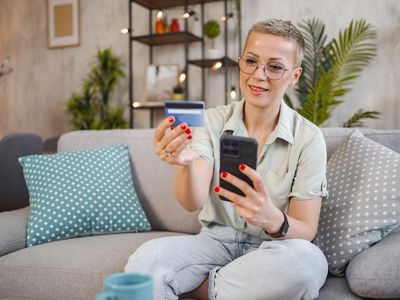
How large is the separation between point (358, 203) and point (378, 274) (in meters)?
0.25

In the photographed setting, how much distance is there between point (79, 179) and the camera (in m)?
1.63

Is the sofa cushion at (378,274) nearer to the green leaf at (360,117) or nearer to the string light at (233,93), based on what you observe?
the green leaf at (360,117)

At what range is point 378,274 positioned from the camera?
107cm

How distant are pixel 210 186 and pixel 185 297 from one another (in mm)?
349

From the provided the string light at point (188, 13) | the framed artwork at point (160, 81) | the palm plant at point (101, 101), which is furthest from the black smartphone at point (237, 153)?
the palm plant at point (101, 101)

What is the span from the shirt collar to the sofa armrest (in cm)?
83

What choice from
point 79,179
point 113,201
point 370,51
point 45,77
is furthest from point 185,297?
point 45,77

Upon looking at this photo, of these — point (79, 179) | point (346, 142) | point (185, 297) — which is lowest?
point (185, 297)

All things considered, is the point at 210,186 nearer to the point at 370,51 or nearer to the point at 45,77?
the point at 370,51

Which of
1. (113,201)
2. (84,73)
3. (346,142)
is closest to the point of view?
(346,142)

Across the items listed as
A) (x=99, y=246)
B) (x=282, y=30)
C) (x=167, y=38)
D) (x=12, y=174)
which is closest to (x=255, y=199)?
(x=282, y=30)

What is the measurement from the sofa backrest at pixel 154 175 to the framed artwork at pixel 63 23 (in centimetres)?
275

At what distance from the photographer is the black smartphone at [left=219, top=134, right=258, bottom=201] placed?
0.94 meters

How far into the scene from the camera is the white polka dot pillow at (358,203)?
4.00ft
